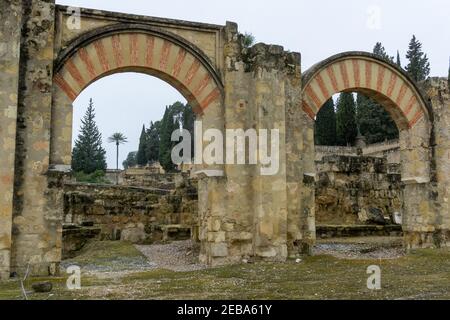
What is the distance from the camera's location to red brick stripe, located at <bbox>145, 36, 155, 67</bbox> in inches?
303

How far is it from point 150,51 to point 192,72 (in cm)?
75

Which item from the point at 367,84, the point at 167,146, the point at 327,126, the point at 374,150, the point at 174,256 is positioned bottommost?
the point at 174,256

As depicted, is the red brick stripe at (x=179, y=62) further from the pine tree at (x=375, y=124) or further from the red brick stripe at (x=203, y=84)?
the pine tree at (x=375, y=124)

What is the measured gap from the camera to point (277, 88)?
26.8ft

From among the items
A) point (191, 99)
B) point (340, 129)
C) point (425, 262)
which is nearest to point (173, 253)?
point (191, 99)

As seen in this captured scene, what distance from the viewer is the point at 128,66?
7633mm

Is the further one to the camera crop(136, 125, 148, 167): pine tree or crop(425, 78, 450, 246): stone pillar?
crop(136, 125, 148, 167): pine tree

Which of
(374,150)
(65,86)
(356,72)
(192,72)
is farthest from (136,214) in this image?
(374,150)

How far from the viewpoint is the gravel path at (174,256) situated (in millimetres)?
7936

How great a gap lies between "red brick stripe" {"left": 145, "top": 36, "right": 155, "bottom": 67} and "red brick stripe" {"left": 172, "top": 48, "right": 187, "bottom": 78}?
0.39 meters

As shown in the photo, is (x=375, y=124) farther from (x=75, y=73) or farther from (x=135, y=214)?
(x=75, y=73)

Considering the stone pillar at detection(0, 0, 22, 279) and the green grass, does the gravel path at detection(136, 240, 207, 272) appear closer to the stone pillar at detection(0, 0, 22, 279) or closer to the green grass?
the green grass

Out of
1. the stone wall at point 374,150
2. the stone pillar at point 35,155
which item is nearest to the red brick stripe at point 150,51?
the stone pillar at point 35,155

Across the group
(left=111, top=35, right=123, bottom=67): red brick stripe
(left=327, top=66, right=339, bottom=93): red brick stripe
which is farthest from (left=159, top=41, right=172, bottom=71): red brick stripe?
(left=327, top=66, right=339, bottom=93): red brick stripe
